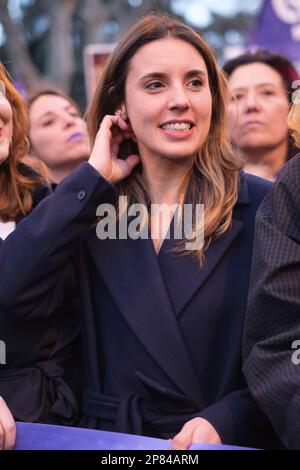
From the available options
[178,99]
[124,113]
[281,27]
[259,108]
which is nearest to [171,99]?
[178,99]

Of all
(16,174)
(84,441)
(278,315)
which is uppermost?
(16,174)

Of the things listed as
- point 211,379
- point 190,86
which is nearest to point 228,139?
point 190,86

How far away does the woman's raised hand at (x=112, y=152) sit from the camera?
2789 mm

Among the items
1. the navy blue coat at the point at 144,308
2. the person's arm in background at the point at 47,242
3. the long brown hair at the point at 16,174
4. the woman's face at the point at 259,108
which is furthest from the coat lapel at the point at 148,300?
the woman's face at the point at 259,108

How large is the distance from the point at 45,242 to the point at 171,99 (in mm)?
597

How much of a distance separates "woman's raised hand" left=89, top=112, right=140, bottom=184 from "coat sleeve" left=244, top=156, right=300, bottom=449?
610 mm

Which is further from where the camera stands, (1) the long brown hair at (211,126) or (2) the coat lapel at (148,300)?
(1) the long brown hair at (211,126)

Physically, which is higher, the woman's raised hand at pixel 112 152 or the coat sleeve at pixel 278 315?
the woman's raised hand at pixel 112 152

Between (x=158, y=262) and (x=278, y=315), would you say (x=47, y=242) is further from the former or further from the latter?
(x=278, y=315)

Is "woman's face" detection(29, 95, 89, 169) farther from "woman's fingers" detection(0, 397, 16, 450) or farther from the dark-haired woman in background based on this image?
"woman's fingers" detection(0, 397, 16, 450)

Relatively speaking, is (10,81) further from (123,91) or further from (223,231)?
(223,231)

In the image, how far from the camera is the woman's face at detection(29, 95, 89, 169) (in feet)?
15.2

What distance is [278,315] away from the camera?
7.63ft

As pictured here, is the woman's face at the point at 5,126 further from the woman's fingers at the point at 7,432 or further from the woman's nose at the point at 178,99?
the woman's fingers at the point at 7,432
